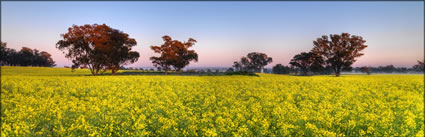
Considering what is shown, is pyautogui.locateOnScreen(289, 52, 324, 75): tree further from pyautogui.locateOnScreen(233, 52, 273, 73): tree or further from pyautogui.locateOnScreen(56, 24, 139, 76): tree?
pyautogui.locateOnScreen(56, 24, 139, 76): tree

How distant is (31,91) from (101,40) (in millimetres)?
13654

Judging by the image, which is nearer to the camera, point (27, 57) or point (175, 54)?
point (175, 54)

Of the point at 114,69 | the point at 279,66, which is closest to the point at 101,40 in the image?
the point at 114,69

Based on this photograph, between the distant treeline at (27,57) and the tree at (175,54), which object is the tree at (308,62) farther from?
the distant treeline at (27,57)

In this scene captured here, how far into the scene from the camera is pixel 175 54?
1245 inches

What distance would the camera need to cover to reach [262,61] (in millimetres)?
59062

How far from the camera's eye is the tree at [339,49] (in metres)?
42.2

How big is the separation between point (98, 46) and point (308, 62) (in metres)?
45.1

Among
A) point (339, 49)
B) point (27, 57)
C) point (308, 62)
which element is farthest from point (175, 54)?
point (27, 57)

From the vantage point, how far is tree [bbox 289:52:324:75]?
46088mm

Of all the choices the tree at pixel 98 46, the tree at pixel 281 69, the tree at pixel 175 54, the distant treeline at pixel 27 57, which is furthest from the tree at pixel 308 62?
the distant treeline at pixel 27 57

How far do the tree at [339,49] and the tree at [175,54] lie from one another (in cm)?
2692

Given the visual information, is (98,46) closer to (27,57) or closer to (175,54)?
(175,54)

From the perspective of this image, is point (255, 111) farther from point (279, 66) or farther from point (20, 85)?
point (279, 66)
